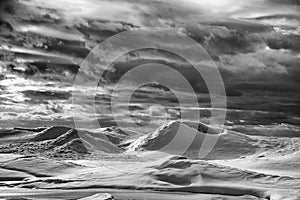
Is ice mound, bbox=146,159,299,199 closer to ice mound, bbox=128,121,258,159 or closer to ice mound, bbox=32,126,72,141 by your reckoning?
ice mound, bbox=128,121,258,159

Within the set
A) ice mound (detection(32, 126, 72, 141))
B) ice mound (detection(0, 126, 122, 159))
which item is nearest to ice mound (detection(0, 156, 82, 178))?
ice mound (detection(0, 126, 122, 159))

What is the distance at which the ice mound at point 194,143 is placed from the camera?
46.9 meters

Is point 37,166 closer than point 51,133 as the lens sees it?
A: Yes

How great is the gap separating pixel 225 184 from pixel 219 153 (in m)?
30.0

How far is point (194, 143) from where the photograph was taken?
50.8 m

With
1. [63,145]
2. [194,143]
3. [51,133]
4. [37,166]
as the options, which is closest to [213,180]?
[37,166]

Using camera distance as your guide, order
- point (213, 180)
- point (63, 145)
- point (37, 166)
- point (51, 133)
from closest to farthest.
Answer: point (213, 180)
point (37, 166)
point (63, 145)
point (51, 133)

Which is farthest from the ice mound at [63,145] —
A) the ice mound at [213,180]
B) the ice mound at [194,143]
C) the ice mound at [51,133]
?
the ice mound at [213,180]

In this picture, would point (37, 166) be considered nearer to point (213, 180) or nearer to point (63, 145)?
point (213, 180)

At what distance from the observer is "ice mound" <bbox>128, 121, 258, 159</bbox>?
46.9 m

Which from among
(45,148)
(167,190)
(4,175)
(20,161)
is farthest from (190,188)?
(45,148)

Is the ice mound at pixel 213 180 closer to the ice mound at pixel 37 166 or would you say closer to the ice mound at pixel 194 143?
the ice mound at pixel 37 166

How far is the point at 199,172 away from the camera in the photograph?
17.8 m

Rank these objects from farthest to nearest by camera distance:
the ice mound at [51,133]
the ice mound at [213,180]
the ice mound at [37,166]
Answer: the ice mound at [51,133] → the ice mound at [37,166] → the ice mound at [213,180]
